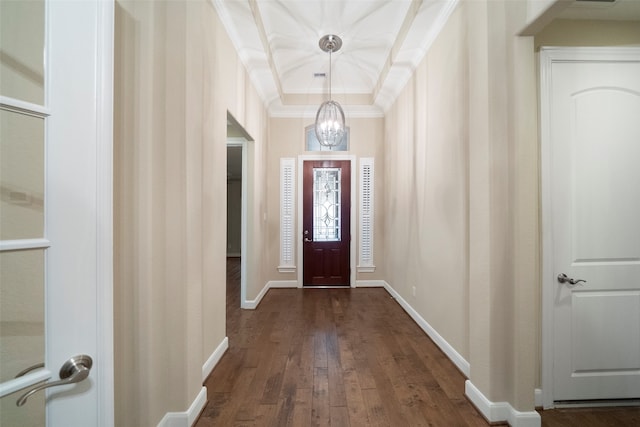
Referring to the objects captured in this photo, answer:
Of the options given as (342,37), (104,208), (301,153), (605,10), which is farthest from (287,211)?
(605,10)

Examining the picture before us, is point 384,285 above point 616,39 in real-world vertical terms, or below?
below

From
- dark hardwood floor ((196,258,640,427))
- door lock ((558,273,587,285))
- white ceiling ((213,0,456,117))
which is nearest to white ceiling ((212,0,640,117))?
white ceiling ((213,0,456,117))

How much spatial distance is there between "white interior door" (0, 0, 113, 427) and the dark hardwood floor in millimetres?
1277

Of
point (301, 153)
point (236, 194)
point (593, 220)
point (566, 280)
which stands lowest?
point (566, 280)

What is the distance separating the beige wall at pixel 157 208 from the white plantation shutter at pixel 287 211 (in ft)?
9.70

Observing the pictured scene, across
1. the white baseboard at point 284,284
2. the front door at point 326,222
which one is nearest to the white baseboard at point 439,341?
the front door at point 326,222

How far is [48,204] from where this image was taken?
2.38 ft

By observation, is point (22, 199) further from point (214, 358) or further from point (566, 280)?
point (566, 280)

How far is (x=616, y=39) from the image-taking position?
1.86 metres

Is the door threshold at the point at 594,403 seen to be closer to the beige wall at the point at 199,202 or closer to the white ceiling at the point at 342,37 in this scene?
the beige wall at the point at 199,202

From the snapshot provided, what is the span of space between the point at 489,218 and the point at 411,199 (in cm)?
175

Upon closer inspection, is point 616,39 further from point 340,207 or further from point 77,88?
point 340,207

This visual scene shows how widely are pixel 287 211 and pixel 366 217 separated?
4.70ft

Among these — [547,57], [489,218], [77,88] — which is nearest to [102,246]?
[77,88]
